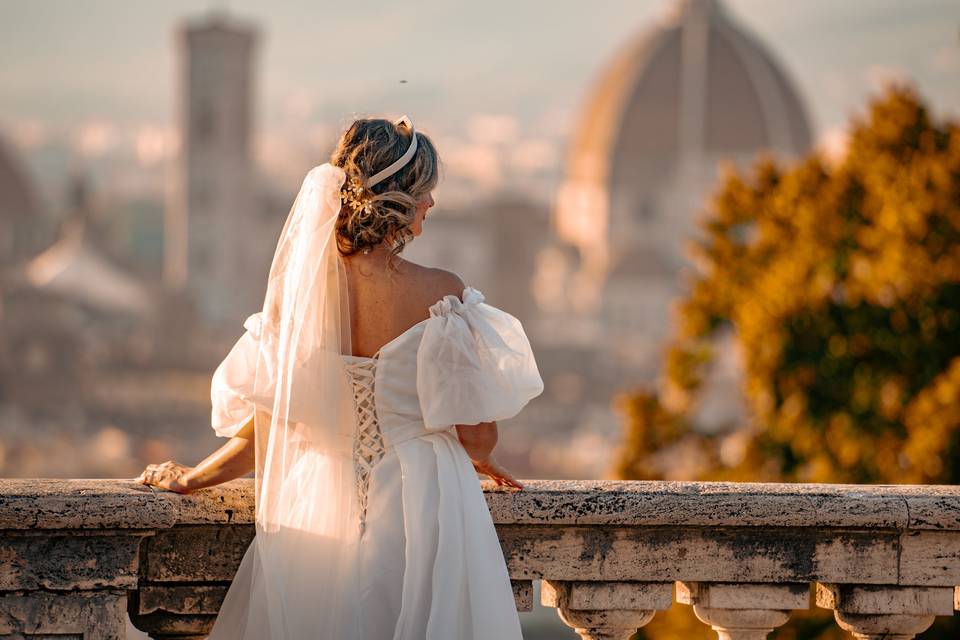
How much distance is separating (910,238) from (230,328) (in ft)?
315

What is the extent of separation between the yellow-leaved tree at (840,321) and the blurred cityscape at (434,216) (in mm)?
73197

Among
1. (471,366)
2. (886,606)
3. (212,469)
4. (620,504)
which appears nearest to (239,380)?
(212,469)

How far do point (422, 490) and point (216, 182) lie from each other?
349 ft

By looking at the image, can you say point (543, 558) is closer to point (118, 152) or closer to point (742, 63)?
point (742, 63)

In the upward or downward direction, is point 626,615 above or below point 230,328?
above

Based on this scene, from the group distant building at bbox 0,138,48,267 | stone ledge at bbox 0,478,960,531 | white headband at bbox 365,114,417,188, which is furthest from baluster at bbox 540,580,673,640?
distant building at bbox 0,138,48,267

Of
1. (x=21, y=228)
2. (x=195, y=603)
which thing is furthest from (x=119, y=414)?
(x=195, y=603)

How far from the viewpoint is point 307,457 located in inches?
128

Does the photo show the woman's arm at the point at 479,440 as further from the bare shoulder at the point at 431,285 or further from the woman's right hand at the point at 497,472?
the bare shoulder at the point at 431,285

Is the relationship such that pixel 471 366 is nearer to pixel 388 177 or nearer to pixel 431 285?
pixel 431 285

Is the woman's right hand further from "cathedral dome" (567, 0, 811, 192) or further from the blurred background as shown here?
"cathedral dome" (567, 0, 811, 192)

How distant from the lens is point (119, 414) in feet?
268

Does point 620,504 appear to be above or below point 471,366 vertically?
below

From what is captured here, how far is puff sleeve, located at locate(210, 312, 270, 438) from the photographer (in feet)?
10.8
